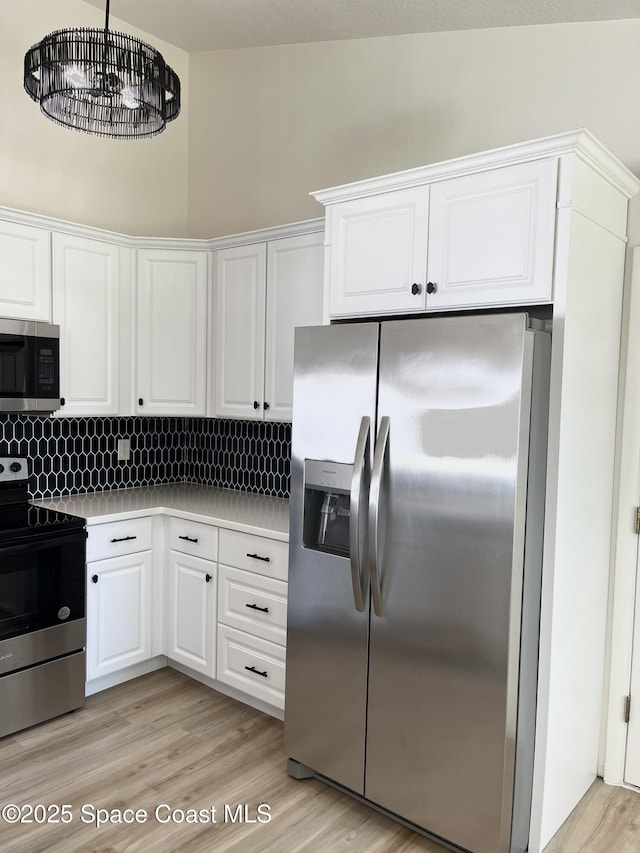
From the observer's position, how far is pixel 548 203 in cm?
200

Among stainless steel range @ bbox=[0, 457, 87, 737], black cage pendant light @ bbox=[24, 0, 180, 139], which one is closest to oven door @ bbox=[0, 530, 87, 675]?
stainless steel range @ bbox=[0, 457, 87, 737]

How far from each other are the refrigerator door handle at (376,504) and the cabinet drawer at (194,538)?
1135mm

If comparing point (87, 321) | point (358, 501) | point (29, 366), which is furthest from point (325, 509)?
point (87, 321)

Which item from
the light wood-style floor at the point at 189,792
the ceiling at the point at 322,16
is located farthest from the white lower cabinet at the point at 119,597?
the ceiling at the point at 322,16

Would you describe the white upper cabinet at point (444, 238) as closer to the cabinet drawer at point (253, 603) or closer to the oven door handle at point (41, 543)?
the cabinet drawer at point (253, 603)

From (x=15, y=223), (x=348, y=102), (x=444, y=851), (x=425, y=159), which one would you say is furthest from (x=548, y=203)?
(x=15, y=223)

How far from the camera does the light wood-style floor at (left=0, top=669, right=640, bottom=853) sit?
7.21ft

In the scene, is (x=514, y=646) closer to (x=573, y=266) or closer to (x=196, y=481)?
(x=573, y=266)

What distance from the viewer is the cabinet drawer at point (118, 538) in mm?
3055

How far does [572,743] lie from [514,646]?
0.66 m

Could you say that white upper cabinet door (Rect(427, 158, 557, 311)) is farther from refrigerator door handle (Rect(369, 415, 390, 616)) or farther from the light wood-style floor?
the light wood-style floor

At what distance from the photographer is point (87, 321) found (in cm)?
329

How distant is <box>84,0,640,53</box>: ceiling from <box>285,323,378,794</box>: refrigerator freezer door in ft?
4.84

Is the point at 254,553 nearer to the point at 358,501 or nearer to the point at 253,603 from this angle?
the point at 253,603
